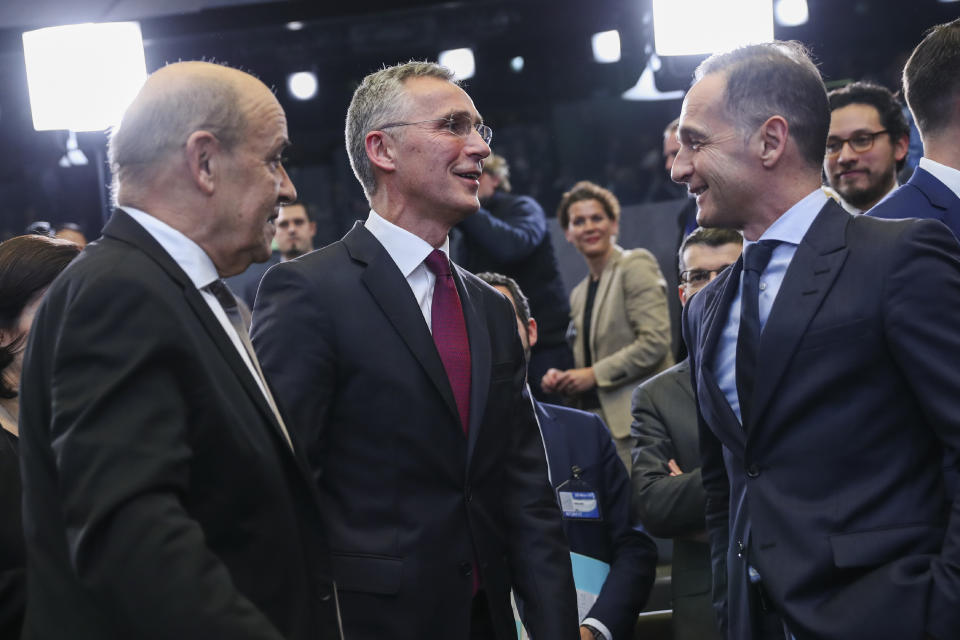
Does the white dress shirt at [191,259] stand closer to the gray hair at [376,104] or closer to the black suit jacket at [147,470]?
the black suit jacket at [147,470]

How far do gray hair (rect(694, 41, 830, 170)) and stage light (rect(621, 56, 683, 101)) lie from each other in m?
4.27

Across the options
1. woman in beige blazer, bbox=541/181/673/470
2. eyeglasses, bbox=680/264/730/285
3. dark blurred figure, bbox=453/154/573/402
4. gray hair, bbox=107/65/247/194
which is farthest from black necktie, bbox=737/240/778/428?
dark blurred figure, bbox=453/154/573/402

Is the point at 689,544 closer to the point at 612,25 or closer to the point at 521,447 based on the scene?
the point at 521,447

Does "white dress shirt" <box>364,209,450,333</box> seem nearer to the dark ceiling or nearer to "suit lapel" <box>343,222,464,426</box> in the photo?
"suit lapel" <box>343,222,464,426</box>

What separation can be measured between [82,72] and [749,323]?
4.12 metres

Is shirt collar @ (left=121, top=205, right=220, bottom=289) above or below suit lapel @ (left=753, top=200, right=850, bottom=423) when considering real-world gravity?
above

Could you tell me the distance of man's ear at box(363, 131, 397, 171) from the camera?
1.98 m

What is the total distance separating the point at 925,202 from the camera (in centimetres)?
192

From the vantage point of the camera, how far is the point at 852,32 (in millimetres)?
5680

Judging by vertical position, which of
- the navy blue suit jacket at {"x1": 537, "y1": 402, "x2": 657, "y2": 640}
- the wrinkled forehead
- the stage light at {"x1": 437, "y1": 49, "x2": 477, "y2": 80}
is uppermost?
the stage light at {"x1": 437, "y1": 49, "x2": 477, "y2": 80}

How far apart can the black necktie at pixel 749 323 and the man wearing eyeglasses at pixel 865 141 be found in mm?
1586

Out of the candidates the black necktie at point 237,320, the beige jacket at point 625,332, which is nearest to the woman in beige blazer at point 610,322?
the beige jacket at point 625,332

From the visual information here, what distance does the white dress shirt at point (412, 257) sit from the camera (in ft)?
6.10

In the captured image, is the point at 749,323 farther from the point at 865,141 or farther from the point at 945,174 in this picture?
the point at 865,141
